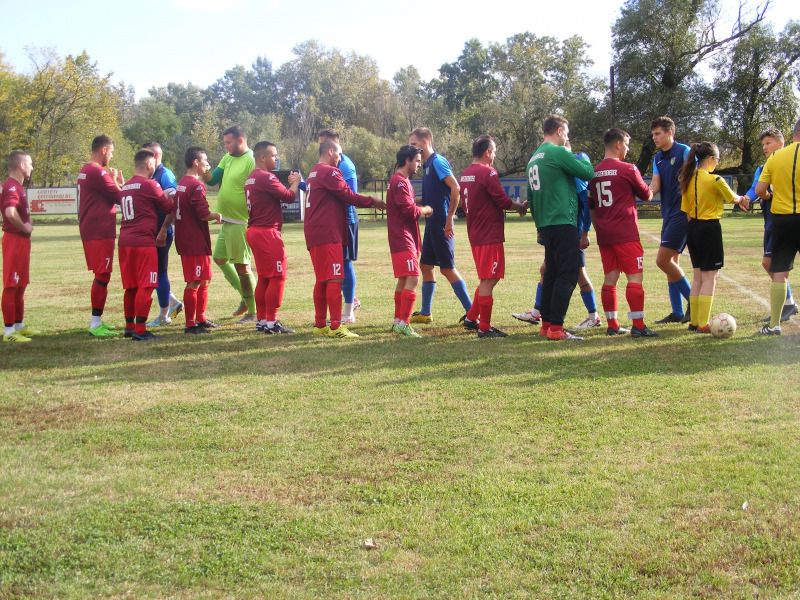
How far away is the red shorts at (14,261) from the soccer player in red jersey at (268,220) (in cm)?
249

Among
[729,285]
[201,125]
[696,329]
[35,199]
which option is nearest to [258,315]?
[696,329]

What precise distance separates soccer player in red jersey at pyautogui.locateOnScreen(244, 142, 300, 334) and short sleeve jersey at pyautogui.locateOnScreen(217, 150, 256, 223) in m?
0.45

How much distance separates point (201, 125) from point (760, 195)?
235 ft

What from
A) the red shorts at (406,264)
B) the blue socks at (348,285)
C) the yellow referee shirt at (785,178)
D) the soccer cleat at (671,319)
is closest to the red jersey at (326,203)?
the red shorts at (406,264)

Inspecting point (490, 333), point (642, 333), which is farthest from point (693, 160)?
point (490, 333)

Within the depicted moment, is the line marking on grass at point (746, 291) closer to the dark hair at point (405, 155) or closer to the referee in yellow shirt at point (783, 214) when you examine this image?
the referee in yellow shirt at point (783, 214)

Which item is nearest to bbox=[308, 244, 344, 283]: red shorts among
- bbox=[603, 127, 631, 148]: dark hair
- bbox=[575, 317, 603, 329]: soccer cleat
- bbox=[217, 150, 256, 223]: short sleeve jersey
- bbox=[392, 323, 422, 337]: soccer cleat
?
bbox=[392, 323, 422, 337]: soccer cleat

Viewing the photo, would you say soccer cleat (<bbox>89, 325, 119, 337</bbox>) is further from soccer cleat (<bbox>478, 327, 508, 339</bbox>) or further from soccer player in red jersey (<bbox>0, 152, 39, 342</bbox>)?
soccer cleat (<bbox>478, 327, 508, 339</bbox>)

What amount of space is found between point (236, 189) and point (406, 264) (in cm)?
241

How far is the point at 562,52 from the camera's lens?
63.4 meters

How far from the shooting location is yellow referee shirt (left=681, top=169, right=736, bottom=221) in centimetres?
739

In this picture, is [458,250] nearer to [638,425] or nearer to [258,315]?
[258,315]

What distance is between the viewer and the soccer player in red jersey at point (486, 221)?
7512 millimetres

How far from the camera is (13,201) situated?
7.72 metres
